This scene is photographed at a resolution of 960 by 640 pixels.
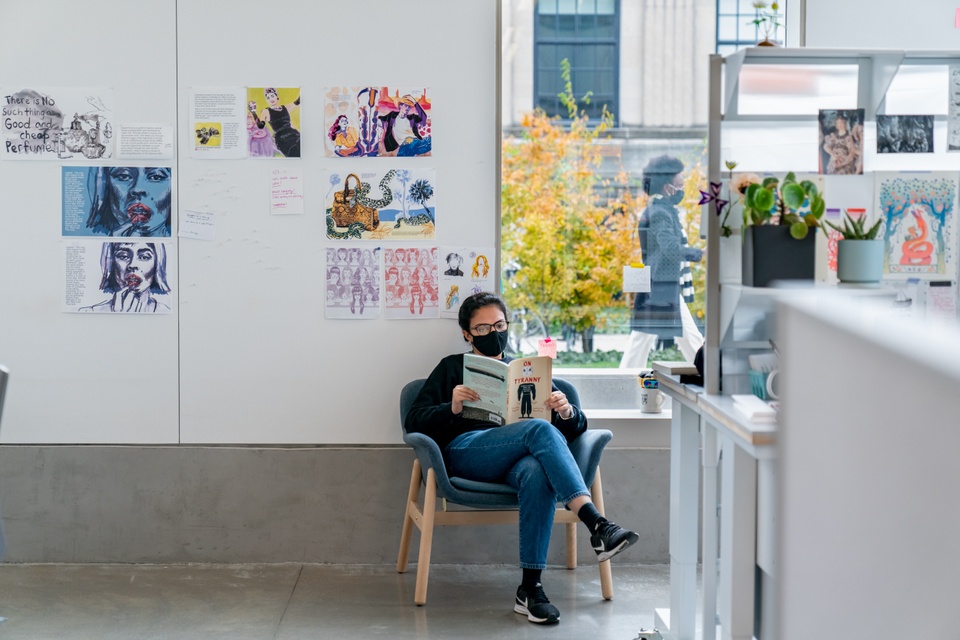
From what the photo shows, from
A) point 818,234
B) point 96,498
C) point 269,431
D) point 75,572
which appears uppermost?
point 818,234

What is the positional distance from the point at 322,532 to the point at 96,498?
3.06 ft

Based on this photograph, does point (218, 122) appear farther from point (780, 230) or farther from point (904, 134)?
point (904, 134)

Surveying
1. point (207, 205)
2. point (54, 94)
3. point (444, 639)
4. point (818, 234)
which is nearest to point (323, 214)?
point (207, 205)

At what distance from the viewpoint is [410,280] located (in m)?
3.92

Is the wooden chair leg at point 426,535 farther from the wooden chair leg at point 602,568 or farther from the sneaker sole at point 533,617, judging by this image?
the wooden chair leg at point 602,568

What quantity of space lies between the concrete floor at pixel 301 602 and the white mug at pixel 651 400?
0.65 metres

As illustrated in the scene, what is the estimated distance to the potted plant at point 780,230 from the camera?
251cm

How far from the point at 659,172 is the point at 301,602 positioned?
7.31 ft

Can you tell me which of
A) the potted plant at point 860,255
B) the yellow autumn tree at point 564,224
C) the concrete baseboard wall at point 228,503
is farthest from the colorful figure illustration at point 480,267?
the potted plant at point 860,255

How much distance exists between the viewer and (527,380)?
348 centimetres

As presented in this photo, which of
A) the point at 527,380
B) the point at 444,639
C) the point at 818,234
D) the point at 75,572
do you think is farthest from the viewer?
the point at 75,572

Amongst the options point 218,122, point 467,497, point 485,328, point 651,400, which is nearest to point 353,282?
point 485,328

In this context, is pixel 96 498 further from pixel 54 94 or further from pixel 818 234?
pixel 818 234

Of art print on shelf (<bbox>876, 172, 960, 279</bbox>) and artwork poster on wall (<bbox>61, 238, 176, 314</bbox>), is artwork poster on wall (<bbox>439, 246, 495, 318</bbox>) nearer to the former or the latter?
artwork poster on wall (<bbox>61, 238, 176, 314</bbox>)
